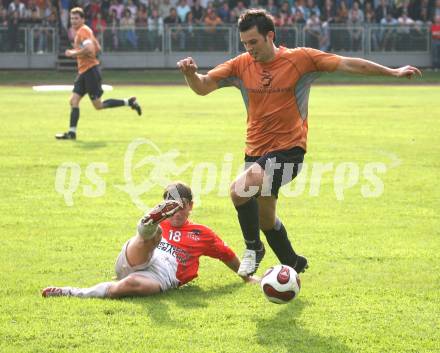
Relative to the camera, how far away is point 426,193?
12352 mm

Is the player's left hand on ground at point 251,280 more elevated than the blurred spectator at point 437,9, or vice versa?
the blurred spectator at point 437,9

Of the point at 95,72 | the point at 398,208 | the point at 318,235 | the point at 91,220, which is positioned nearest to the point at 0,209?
the point at 91,220

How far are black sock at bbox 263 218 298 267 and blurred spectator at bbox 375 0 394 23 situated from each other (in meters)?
32.6

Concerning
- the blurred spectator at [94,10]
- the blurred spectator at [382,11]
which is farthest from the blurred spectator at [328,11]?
the blurred spectator at [94,10]

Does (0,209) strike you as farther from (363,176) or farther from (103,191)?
(363,176)

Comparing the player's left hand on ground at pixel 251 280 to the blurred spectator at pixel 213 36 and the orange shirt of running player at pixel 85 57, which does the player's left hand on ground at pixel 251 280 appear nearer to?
the orange shirt of running player at pixel 85 57

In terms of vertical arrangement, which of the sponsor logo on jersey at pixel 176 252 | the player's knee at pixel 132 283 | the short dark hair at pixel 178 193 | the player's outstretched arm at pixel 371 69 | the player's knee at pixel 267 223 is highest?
the player's outstretched arm at pixel 371 69

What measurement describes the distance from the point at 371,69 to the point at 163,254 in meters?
2.07

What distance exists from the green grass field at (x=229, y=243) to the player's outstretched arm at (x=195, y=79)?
148cm

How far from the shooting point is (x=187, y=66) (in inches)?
307

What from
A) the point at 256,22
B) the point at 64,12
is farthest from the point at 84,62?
the point at 64,12

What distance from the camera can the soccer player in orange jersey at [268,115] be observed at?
780 cm

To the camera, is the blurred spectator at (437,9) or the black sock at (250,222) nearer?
the black sock at (250,222)

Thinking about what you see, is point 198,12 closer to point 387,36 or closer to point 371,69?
point 387,36
